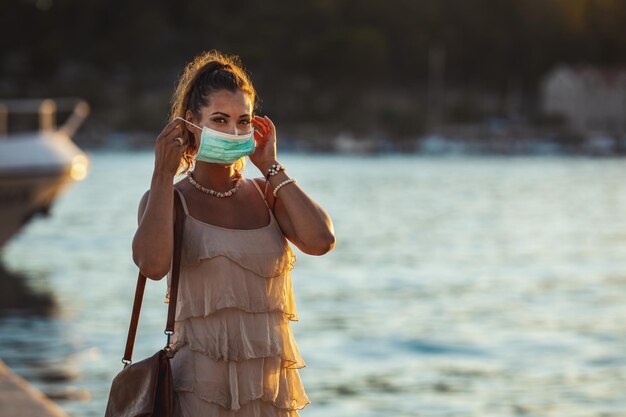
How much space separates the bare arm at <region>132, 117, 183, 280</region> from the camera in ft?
10.1

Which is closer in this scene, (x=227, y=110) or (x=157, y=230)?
(x=157, y=230)

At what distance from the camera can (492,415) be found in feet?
37.0

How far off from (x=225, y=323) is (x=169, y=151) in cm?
42

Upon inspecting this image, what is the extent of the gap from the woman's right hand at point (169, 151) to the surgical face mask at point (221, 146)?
0.17 feet

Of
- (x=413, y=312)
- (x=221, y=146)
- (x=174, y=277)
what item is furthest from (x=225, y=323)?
(x=413, y=312)

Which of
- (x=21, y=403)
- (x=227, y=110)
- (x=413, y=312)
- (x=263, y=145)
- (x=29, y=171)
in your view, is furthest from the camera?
(x=29, y=171)

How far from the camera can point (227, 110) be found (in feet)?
10.5

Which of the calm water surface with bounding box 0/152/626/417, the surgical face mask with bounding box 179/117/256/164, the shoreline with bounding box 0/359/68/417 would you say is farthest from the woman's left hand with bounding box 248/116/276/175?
the calm water surface with bounding box 0/152/626/417

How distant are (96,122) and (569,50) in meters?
44.6

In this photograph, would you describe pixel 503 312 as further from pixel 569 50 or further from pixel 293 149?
pixel 569 50

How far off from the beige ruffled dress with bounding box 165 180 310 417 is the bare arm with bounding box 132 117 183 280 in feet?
0.28

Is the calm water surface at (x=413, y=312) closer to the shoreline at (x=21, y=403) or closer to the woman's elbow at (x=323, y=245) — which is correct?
the shoreline at (x=21, y=403)

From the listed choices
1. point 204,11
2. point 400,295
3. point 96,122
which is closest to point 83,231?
point 400,295

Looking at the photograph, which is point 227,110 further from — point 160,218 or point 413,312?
point 413,312
